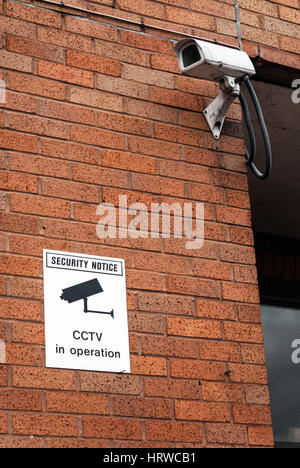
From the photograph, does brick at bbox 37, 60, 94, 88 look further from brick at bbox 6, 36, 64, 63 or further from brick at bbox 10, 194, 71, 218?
brick at bbox 10, 194, 71, 218

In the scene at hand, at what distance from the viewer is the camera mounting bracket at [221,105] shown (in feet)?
13.8

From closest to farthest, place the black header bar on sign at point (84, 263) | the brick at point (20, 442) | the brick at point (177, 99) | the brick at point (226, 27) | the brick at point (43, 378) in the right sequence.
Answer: the brick at point (20, 442) < the brick at point (43, 378) < the black header bar on sign at point (84, 263) < the brick at point (177, 99) < the brick at point (226, 27)

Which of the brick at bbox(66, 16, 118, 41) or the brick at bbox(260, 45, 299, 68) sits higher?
the brick at bbox(260, 45, 299, 68)

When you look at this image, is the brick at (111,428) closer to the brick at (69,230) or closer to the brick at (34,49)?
the brick at (69,230)

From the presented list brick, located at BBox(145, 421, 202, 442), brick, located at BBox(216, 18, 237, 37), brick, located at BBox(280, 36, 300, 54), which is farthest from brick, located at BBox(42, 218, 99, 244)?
brick, located at BBox(280, 36, 300, 54)

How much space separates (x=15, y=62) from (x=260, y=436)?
1909 millimetres

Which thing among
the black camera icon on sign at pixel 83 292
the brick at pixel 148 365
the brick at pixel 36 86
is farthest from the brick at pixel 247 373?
the brick at pixel 36 86

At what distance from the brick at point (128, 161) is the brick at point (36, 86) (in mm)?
326

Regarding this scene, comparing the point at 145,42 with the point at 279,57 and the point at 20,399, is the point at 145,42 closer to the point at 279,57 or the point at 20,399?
the point at 279,57

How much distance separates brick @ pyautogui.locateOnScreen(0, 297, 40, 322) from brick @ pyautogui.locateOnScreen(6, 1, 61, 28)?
1308 mm

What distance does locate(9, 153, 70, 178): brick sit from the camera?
148 inches

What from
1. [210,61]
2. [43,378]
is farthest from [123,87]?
[43,378]

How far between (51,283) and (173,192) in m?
0.77
